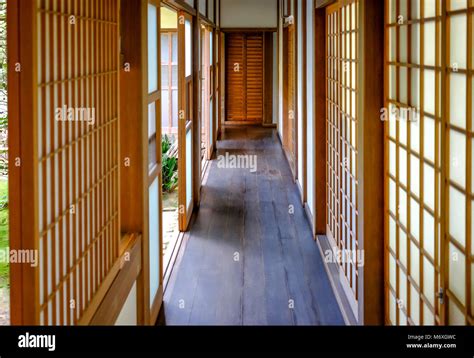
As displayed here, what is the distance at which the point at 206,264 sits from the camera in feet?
14.5

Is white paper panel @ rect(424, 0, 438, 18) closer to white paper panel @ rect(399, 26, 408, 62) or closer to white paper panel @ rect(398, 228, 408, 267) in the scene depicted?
white paper panel @ rect(399, 26, 408, 62)

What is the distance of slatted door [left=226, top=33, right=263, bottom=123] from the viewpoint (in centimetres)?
1292

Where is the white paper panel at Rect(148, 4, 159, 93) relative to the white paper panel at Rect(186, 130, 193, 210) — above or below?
above

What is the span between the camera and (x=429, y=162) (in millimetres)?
2123

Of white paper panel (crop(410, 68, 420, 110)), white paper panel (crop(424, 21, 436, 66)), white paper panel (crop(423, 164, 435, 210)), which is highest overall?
white paper panel (crop(424, 21, 436, 66))

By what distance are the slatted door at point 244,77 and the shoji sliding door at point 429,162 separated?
1037cm

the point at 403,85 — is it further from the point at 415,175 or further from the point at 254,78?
the point at 254,78

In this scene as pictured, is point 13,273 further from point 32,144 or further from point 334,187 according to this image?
point 334,187

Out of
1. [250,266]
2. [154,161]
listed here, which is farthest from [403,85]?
[250,266]

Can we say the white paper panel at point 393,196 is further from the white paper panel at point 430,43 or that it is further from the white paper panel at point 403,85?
the white paper panel at point 430,43

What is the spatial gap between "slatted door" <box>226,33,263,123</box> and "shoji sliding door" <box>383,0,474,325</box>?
10366 mm

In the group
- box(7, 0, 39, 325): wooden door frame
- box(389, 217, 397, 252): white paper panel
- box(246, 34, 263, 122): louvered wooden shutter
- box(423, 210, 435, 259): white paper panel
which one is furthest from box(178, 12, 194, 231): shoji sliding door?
box(246, 34, 263, 122): louvered wooden shutter
